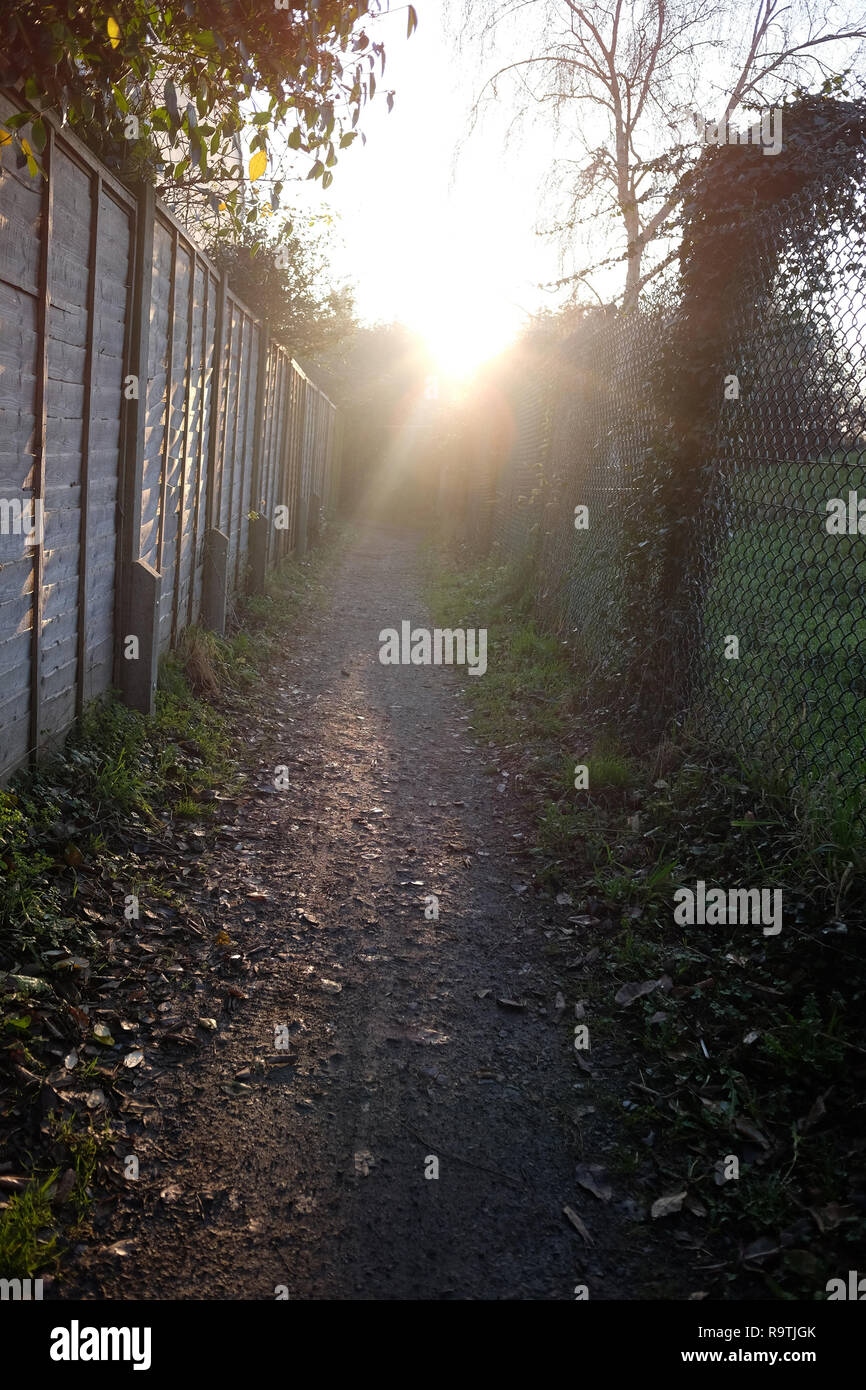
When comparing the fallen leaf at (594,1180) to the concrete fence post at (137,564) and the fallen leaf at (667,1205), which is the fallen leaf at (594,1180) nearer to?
the fallen leaf at (667,1205)

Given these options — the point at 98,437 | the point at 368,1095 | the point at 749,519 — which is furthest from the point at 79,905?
the point at 749,519

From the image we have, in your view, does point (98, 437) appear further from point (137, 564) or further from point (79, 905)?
point (79, 905)

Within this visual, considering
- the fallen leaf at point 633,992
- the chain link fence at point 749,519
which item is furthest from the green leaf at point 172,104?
the fallen leaf at point 633,992

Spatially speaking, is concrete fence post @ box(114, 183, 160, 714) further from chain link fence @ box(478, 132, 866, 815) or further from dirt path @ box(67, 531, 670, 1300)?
chain link fence @ box(478, 132, 866, 815)

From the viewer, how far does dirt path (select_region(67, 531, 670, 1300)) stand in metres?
2.27

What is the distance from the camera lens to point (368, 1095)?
288 centimetres

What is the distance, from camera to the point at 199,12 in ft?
10.9

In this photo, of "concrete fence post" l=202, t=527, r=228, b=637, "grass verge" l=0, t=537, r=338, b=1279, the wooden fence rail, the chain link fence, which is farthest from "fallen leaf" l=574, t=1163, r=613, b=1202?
"concrete fence post" l=202, t=527, r=228, b=637

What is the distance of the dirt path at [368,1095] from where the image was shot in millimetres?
2271

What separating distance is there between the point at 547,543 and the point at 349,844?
18.3ft

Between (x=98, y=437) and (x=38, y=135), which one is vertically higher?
(x=38, y=135)

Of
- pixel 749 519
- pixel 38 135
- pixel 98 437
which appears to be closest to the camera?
pixel 38 135
